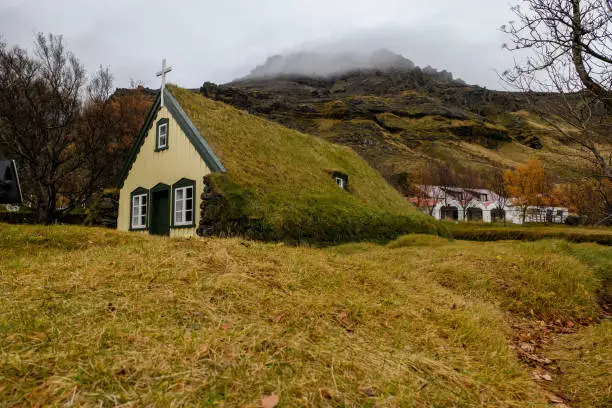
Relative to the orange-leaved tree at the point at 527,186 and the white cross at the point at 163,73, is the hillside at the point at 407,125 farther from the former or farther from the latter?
the white cross at the point at 163,73

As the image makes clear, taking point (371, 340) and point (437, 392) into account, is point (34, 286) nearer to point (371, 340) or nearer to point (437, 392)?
point (371, 340)

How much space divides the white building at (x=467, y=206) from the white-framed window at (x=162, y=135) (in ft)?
120

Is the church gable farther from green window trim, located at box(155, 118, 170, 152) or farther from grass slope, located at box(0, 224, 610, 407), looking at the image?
grass slope, located at box(0, 224, 610, 407)

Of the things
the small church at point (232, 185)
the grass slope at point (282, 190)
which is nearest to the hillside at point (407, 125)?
the grass slope at point (282, 190)

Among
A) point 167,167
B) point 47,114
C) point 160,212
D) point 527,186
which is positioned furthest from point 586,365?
point 527,186

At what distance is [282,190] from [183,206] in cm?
374

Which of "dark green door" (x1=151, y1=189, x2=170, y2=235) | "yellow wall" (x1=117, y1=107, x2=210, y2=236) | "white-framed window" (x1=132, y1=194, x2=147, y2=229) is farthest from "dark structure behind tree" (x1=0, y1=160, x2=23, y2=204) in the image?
"white-framed window" (x1=132, y1=194, x2=147, y2=229)

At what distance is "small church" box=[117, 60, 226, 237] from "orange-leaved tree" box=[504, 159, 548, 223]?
3832 centimetres

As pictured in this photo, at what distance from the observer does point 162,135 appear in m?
17.0

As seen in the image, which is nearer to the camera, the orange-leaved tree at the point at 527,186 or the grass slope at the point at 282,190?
the grass slope at the point at 282,190

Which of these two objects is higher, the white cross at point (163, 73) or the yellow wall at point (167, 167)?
the white cross at point (163, 73)

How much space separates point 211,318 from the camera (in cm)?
383

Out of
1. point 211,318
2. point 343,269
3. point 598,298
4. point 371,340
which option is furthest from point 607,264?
point 211,318

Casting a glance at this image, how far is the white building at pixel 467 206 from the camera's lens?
166 ft
